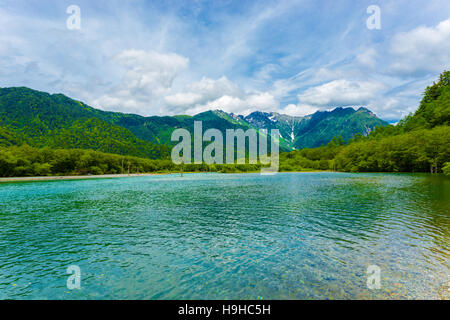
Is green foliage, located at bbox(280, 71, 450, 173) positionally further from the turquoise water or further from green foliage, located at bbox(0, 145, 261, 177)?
green foliage, located at bbox(0, 145, 261, 177)

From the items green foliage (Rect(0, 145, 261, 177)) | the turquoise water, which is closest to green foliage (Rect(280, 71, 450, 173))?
the turquoise water

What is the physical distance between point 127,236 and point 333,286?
49.8ft

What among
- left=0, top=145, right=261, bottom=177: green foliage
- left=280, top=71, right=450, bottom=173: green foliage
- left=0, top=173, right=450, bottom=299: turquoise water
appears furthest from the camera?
left=0, top=145, right=261, bottom=177: green foliage

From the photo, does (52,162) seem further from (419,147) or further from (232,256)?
(419,147)

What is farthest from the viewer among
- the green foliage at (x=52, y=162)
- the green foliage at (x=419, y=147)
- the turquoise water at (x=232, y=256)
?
the green foliage at (x=52, y=162)

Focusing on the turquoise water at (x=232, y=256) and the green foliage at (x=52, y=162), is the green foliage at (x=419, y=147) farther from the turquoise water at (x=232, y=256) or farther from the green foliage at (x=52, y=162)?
the green foliage at (x=52, y=162)

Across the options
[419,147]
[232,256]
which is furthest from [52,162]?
[419,147]

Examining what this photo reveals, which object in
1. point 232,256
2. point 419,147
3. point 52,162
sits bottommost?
point 232,256

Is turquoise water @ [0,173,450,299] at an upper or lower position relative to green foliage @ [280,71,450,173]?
lower

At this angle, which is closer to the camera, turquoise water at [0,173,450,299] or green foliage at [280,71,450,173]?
turquoise water at [0,173,450,299]

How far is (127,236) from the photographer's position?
58.1ft

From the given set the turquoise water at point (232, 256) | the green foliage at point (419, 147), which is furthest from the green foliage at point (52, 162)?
the green foliage at point (419, 147)
